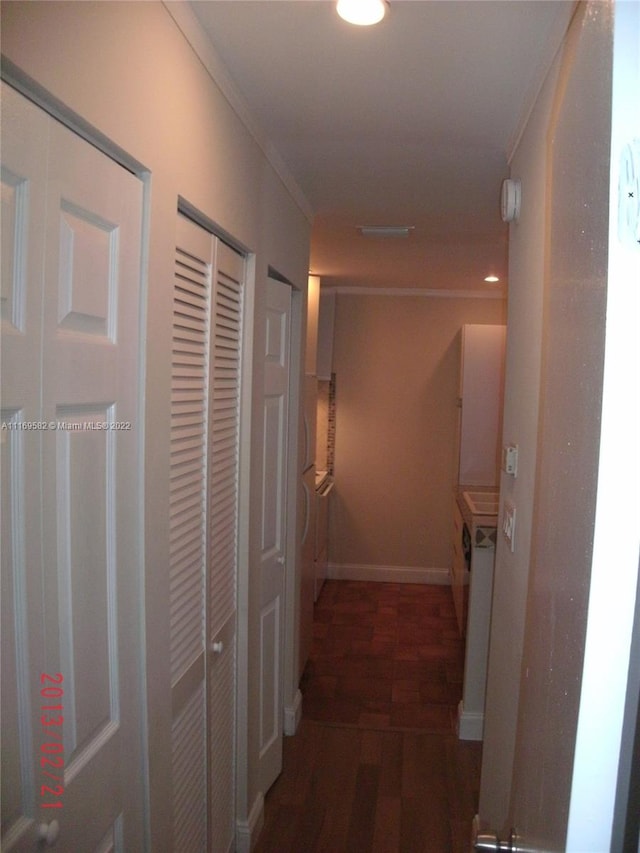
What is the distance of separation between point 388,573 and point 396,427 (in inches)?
50.8

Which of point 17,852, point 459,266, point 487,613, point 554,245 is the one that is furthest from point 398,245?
point 17,852

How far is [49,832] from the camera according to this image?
3.25ft

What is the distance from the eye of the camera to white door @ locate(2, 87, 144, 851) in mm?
896

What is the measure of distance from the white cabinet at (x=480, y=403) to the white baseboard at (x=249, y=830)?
123 inches

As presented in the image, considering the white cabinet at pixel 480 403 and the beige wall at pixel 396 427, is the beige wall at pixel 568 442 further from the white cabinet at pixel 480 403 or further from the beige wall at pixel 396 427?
the beige wall at pixel 396 427

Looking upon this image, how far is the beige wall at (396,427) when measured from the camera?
5680 millimetres

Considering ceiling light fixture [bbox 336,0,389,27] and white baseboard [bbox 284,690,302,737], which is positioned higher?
ceiling light fixture [bbox 336,0,389,27]

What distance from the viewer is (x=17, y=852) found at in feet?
3.04

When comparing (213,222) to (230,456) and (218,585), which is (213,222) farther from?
(218,585)

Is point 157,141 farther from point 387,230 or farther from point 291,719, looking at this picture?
point 291,719

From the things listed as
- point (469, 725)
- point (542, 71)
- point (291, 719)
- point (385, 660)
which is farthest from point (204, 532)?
point (385, 660)

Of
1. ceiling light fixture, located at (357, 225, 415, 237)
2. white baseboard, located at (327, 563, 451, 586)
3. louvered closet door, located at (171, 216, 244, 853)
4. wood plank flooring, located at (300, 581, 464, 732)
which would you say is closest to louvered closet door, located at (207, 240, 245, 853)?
louvered closet door, located at (171, 216, 244, 853)

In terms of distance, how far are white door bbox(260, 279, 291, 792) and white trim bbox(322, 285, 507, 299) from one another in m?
3.00

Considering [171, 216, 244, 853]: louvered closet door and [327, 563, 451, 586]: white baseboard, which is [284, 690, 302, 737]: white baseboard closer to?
[171, 216, 244, 853]: louvered closet door
